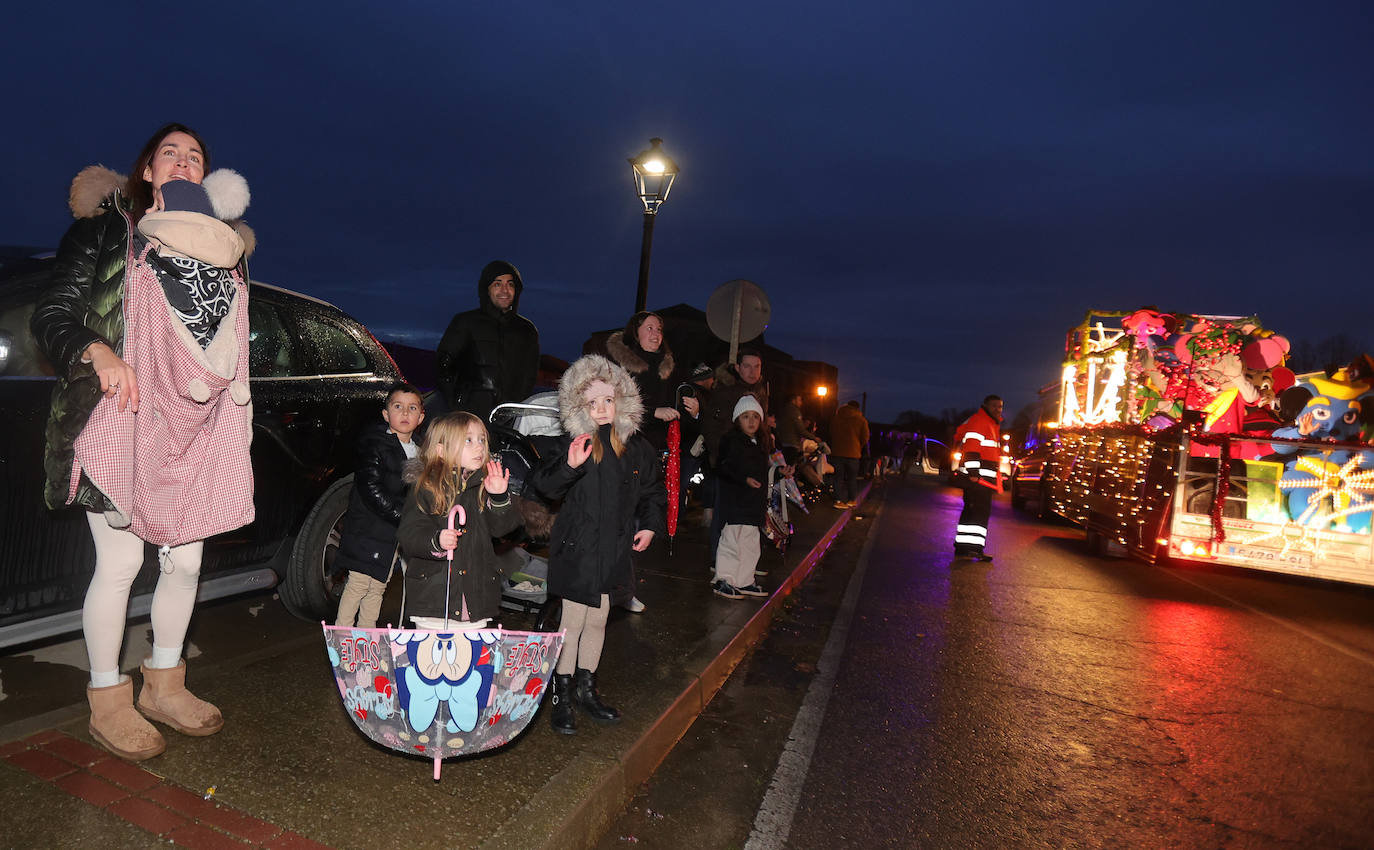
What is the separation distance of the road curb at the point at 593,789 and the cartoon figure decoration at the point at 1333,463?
6977 millimetres

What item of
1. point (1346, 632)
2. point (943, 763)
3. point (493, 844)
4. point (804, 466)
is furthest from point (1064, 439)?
point (493, 844)

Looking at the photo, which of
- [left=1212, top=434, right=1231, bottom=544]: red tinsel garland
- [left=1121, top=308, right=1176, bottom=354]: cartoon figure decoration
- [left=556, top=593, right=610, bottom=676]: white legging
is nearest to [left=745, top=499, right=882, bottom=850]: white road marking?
[left=556, top=593, right=610, bottom=676]: white legging

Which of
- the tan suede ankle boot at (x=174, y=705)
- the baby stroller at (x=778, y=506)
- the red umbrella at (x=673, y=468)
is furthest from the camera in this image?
the baby stroller at (x=778, y=506)

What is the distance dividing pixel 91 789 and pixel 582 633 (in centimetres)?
186

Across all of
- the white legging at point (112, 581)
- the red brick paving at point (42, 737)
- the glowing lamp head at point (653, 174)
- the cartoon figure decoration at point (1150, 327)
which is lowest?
the red brick paving at point (42, 737)

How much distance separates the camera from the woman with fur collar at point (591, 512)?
3656 mm

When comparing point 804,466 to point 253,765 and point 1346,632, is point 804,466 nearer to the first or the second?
point 1346,632

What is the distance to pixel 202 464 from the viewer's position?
9.83ft

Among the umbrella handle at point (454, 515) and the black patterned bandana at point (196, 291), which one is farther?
the umbrella handle at point (454, 515)

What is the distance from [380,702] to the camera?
2.71 m

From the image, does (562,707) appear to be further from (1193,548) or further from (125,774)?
(1193,548)

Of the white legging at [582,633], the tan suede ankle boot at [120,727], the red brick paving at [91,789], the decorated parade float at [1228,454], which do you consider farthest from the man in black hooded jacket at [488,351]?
the decorated parade float at [1228,454]

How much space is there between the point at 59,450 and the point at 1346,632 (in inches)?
349

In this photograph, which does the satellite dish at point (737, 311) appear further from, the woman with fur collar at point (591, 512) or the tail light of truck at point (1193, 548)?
the woman with fur collar at point (591, 512)
